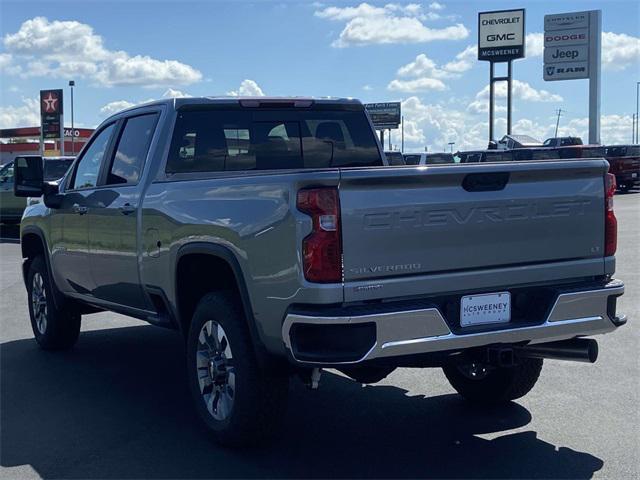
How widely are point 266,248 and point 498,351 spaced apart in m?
1.39

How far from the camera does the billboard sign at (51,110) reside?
51.5 metres

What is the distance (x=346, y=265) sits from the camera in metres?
4.38

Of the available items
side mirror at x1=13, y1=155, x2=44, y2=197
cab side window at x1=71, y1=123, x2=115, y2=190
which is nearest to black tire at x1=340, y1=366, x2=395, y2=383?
cab side window at x1=71, y1=123, x2=115, y2=190

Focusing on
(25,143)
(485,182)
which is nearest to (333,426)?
(485,182)

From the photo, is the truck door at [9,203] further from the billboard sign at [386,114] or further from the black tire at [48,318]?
the billboard sign at [386,114]

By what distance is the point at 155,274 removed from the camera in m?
5.86

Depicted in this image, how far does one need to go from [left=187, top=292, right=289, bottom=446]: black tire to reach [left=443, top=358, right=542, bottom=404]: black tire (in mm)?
1410

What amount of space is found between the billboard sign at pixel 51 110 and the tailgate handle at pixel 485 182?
4953 centimetres

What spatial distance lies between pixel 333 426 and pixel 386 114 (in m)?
91.0

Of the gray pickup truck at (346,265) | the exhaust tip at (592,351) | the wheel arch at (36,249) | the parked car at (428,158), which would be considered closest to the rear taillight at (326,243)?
the gray pickup truck at (346,265)

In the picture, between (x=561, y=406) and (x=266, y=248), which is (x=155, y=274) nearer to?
(x=266, y=248)

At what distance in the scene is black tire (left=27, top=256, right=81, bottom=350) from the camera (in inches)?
312

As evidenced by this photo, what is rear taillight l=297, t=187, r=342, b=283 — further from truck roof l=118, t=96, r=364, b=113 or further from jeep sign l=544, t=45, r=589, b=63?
jeep sign l=544, t=45, r=589, b=63

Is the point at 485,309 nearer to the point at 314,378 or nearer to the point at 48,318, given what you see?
the point at 314,378
